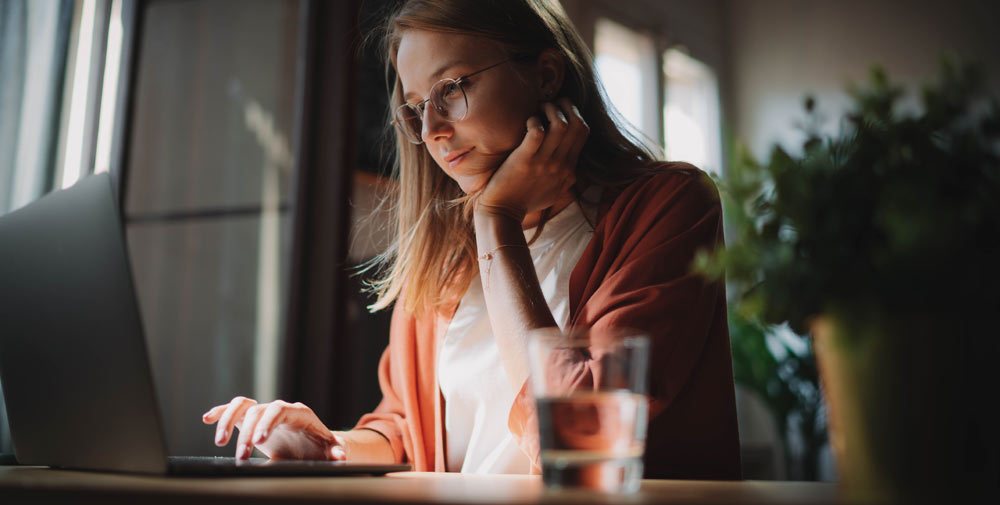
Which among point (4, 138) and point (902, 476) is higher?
point (4, 138)

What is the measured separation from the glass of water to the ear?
79cm

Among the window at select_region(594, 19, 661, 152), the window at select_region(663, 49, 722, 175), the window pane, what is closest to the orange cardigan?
the window pane

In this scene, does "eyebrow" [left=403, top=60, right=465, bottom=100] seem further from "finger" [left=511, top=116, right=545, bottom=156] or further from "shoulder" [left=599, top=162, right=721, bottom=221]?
"shoulder" [left=599, top=162, right=721, bottom=221]

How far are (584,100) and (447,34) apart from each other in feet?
0.83

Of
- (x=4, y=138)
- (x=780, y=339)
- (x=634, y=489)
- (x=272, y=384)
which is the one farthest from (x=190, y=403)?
(x=780, y=339)

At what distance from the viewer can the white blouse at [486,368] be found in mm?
1136

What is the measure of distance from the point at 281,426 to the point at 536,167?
1.59 feet

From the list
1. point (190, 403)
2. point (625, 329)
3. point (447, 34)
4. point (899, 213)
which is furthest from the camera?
point (190, 403)

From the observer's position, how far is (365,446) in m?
1.13

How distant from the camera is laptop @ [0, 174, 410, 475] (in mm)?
558

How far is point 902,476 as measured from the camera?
16.2 inches

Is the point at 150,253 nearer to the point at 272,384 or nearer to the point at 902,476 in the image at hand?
the point at 272,384

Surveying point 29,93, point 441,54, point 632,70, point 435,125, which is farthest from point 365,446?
point 632,70

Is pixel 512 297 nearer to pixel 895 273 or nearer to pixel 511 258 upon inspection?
pixel 511 258
